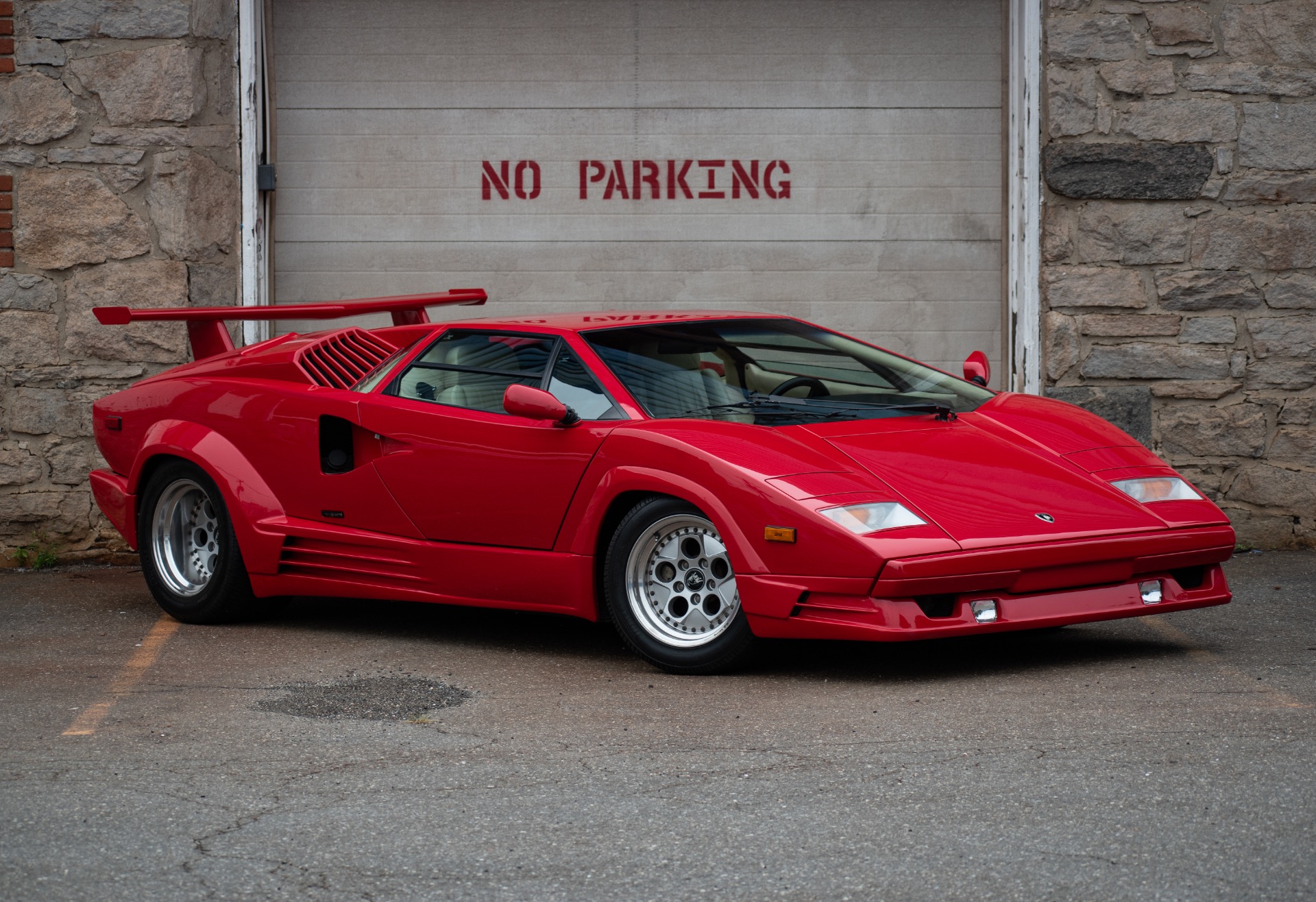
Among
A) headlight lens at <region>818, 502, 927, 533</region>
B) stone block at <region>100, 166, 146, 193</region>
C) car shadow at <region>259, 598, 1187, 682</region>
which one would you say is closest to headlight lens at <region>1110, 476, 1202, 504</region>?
car shadow at <region>259, 598, 1187, 682</region>

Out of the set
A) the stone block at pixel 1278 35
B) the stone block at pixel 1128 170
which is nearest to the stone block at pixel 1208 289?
the stone block at pixel 1128 170

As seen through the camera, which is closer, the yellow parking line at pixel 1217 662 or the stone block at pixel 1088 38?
the yellow parking line at pixel 1217 662

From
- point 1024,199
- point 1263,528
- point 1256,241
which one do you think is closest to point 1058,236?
point 1024,199

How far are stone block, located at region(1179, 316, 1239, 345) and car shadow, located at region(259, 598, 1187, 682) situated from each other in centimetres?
271

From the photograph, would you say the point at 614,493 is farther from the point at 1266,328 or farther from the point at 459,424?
the point at 1266,328

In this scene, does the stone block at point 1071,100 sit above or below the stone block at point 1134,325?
above

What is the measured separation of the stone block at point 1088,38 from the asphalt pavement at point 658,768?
3.48 meters

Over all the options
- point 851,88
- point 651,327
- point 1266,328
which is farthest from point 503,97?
point 1266,328

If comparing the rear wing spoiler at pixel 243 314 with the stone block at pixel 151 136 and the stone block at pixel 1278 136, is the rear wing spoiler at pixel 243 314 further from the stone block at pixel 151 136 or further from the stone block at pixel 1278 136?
the stone block at pixel 1278 136

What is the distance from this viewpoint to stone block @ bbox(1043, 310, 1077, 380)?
27.6ft

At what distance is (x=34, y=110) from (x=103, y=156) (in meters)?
0.41

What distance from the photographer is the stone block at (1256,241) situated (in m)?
8.30

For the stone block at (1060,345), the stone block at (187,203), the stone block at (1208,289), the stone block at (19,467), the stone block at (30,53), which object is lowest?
the stone block at (19,467)

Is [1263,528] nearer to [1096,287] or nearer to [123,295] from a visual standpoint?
[1096,287]
